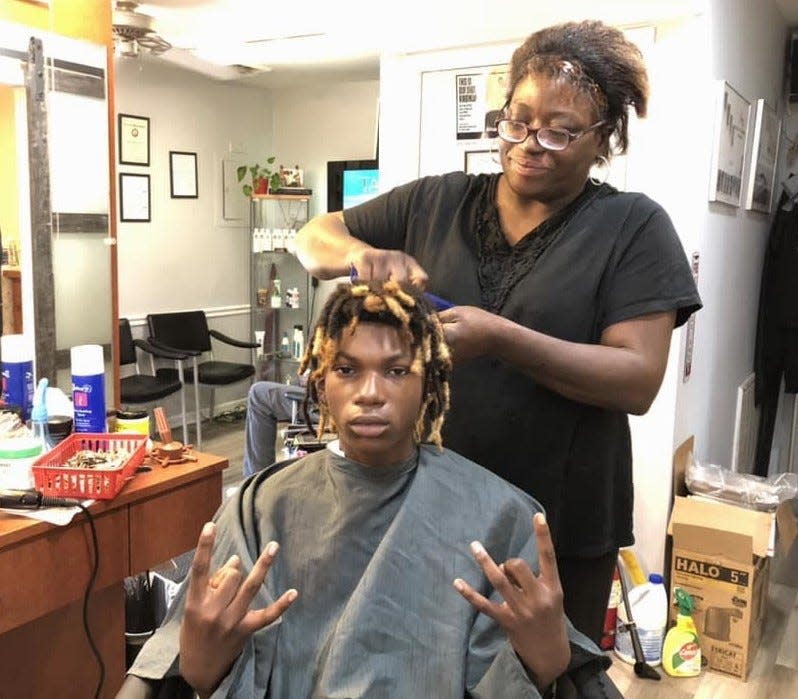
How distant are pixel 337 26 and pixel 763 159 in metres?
1.68

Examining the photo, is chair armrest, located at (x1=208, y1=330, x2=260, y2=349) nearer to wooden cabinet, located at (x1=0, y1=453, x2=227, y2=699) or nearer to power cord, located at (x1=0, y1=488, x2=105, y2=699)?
wooden cabinet, located at (x1=0, y1=453, x2=227, y2=699)

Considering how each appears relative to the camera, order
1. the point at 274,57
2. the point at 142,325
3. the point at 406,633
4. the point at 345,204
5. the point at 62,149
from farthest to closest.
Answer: the point at 345,204
the point at 142,325
the point at 274,57
the point at 62,149
the point at 406,633

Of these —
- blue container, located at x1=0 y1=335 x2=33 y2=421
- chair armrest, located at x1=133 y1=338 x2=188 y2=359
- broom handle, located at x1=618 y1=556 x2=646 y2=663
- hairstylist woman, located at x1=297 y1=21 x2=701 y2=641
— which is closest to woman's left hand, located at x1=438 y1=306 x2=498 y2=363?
hairstylist woman, located at x1=297 y1=21 x2=701 y2=641

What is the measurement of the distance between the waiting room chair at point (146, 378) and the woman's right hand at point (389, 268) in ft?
9.51

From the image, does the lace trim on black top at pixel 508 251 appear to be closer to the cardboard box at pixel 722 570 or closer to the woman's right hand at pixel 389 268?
the woman's right hand at pixel 389 268

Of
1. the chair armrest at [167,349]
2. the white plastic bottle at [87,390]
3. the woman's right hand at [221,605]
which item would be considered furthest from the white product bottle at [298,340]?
the woman's right hand at [221,605]

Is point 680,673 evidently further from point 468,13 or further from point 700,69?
point 468,13

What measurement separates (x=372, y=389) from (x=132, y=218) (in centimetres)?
363

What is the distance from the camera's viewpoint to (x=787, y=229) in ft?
10.7

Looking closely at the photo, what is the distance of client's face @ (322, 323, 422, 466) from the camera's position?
36.4 inches

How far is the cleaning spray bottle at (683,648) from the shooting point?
224 centimetres

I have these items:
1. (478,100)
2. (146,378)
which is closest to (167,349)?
(146,378)

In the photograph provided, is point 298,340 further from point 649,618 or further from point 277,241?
point 649,618

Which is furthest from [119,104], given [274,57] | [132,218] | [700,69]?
[700,69]
